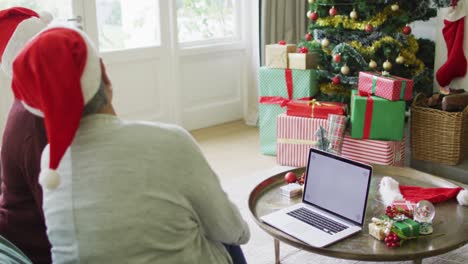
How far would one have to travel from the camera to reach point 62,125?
118 cm

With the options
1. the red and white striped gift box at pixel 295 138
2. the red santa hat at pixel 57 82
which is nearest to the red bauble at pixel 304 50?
the red and white striped gift box at pixel 295 138

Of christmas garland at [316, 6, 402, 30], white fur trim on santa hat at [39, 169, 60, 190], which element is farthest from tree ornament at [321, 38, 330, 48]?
white fur trim on santa hat at [39, 169, 60, 190]

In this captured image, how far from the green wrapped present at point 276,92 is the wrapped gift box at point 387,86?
0.53m

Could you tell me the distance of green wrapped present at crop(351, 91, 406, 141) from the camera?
334cm

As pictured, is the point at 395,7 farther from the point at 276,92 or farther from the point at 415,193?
the point at 415,193

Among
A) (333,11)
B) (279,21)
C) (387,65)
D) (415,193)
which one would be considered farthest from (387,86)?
(279,21)

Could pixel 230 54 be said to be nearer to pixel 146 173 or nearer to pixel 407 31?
pixel 407 31

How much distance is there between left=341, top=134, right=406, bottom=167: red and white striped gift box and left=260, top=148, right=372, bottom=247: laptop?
134 centimetres

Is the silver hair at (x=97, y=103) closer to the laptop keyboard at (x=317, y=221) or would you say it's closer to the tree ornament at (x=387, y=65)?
the laptop keyboard at (x=317, y=221)

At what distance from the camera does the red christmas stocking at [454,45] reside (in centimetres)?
356

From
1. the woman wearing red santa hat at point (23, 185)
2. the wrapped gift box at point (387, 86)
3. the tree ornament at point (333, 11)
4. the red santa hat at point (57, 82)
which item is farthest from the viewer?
the tree ornament at point (333, 11)

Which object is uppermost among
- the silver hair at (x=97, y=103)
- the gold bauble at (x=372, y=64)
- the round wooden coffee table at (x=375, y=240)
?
the silver hair at (x=97, y=103)

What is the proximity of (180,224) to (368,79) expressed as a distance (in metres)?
2.36

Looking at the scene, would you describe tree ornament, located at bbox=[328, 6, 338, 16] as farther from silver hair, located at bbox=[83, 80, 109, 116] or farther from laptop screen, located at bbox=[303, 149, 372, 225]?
silver hair, located at bbox=[83, 80, 109, 116]
